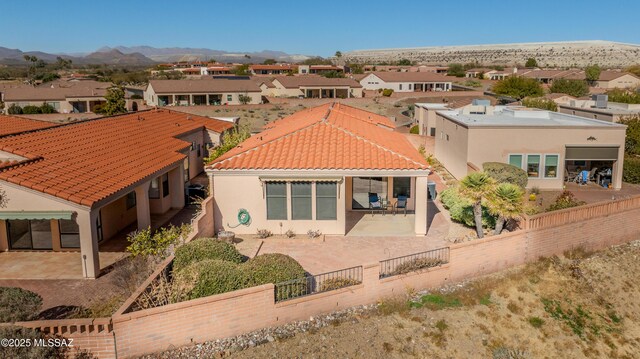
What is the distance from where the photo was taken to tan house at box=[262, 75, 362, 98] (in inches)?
3440

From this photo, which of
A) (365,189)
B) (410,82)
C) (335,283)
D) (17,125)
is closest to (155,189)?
(365,189)

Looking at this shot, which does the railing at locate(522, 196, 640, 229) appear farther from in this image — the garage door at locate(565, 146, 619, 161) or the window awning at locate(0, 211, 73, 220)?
the window awning at locate(0, 211, 73, 220)

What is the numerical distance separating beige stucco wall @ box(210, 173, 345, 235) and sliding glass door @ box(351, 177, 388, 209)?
115 inches

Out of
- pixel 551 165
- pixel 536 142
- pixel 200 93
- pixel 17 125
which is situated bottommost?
pixel 551 165

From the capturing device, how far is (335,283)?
1499 centimetres

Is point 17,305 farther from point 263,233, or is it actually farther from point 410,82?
point 410,82

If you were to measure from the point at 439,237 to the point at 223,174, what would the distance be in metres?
8.66

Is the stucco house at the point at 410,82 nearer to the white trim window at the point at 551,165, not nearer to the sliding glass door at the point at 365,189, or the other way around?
the white trim window at the point at 551,165

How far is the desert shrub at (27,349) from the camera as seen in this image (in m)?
10.5

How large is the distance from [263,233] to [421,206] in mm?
6151

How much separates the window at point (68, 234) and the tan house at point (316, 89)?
70.8 m

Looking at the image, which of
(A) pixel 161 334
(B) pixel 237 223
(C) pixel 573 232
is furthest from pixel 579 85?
(A) pixel 161 334

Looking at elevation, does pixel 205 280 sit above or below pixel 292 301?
above

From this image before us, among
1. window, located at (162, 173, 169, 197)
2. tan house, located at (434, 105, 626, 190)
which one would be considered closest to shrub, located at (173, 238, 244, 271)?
window, located at (162, 173, 169, 197)
